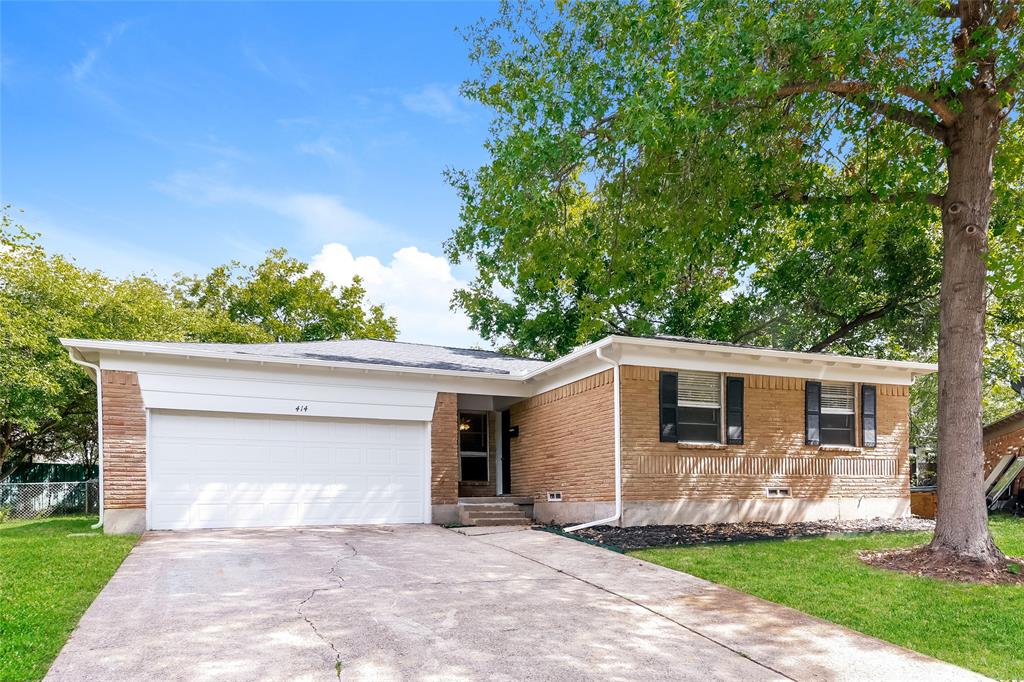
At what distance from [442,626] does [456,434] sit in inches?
343

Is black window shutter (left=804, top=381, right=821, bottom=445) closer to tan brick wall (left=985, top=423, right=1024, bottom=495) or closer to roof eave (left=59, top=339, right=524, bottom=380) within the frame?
roof eave (left=59, top=339, right=524, bottom=380)

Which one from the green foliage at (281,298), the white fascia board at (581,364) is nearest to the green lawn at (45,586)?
the white fascia board at (581,364)

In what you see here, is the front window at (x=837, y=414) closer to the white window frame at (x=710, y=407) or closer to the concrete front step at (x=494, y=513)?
the white window frame at (x=710, y=407)

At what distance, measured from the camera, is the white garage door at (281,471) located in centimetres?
1247

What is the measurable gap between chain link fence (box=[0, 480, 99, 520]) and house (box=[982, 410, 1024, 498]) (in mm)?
22764

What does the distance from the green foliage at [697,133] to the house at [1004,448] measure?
6037 millimetres

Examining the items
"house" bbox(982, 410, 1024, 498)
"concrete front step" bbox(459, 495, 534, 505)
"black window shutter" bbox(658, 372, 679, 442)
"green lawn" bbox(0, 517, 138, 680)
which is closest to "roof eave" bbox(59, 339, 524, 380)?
"concrete front step" bbox(459, 495, 534, 505)

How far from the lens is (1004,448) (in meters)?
17.7

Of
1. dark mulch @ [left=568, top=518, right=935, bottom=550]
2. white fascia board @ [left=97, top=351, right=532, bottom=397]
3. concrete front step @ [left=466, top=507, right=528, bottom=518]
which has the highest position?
white fascia board @ [left=97, top=351, right=532, bottom=397]

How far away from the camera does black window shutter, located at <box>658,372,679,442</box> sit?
42.2 ft

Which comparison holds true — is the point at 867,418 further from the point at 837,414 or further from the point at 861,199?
the point at 861,199

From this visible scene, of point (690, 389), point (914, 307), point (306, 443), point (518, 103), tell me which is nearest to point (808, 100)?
point (518, 103)

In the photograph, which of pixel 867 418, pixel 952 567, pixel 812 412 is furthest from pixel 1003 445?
pixel 952 567

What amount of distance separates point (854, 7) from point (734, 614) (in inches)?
283
